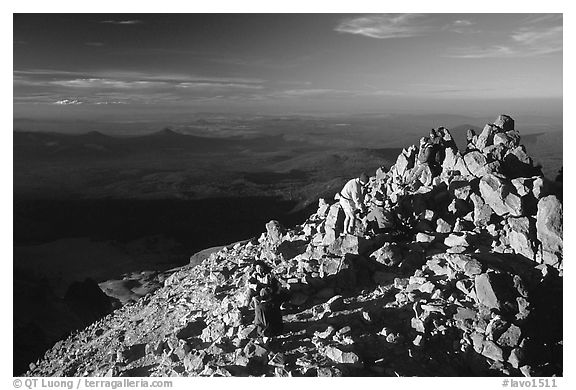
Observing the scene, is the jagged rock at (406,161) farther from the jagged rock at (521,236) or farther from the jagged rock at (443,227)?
the jagged rock at (521,236)

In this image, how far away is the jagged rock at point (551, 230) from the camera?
10.9 metres

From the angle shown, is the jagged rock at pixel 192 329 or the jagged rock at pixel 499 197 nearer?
the jagged rock at pixel 192 329

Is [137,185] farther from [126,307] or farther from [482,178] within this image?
A: [482,178]

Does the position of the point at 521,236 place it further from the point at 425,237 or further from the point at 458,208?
the point at 425,237

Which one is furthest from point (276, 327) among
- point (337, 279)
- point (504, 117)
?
point (504, 117)

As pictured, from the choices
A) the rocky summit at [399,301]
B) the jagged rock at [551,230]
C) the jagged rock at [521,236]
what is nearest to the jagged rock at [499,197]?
the rocky summit at [399,301]

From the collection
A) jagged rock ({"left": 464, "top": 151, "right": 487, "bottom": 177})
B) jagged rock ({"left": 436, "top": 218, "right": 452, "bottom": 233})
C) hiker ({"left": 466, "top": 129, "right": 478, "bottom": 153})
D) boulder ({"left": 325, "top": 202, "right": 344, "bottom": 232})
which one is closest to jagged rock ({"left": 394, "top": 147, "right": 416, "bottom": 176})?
hiker ({"left": 466, "top": 129, "right": 478, "bottom": 153})

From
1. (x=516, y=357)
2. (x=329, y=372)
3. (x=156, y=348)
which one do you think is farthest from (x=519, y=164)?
(x=156, y=348)

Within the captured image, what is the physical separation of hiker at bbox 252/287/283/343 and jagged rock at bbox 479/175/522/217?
6.91m

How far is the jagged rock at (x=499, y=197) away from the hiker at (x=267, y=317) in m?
6.91

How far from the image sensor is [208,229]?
31.7 meters

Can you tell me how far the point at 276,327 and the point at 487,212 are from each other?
271 inches

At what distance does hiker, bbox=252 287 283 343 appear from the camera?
9391 millimetres

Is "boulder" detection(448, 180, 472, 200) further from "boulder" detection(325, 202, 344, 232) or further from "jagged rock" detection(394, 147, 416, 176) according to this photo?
"boulder" detection(325, 202, 344, 232)
